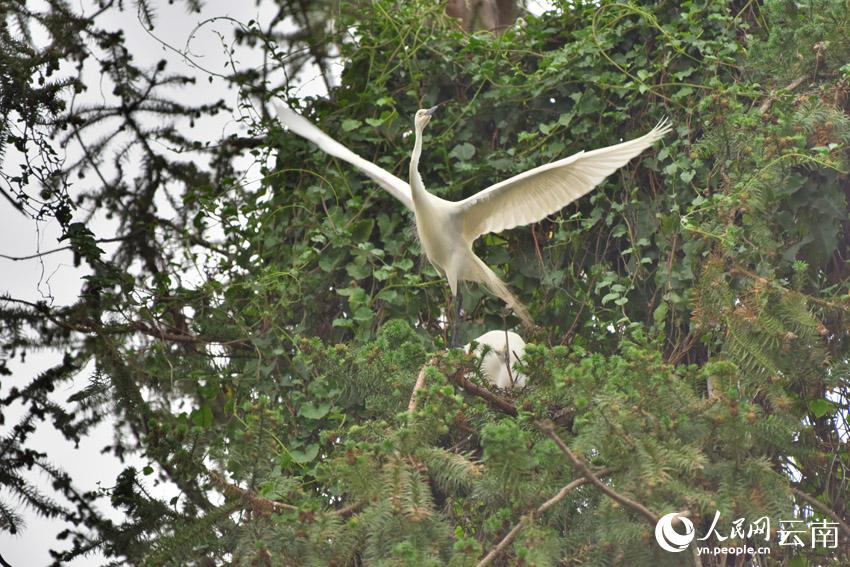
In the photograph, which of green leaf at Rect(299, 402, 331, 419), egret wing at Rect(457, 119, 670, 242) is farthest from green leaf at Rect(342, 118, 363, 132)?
green leaf at Rect(299, 402, 331, 419)

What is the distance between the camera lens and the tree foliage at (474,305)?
2.20 meters

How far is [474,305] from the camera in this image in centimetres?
371

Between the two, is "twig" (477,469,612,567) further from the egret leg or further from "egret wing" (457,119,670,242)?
the egret leg

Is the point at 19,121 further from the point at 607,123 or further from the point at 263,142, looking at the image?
the point at 607,123

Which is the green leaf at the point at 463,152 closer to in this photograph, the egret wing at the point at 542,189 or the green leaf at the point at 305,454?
the egret wing at the point at 542,189

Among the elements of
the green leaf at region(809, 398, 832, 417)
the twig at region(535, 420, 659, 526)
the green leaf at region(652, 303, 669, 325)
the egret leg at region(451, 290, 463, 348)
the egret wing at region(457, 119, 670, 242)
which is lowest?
the twig at region(535, 420, 659, 526)

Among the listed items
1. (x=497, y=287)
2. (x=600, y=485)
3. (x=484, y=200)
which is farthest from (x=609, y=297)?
(x=600, y=485)

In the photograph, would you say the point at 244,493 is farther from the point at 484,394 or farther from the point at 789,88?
the point at 789,88

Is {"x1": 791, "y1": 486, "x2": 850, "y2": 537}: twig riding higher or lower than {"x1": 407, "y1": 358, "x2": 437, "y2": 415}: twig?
lower

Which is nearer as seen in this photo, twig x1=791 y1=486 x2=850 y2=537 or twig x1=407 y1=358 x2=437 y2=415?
twig x1=791 y1=486 x2=850 y2=537

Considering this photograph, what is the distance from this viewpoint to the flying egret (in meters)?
3.17

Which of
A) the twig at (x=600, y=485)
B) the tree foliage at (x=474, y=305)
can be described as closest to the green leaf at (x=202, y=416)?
the tree foliage at (x=474, y=305)

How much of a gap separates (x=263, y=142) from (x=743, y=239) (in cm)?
188
